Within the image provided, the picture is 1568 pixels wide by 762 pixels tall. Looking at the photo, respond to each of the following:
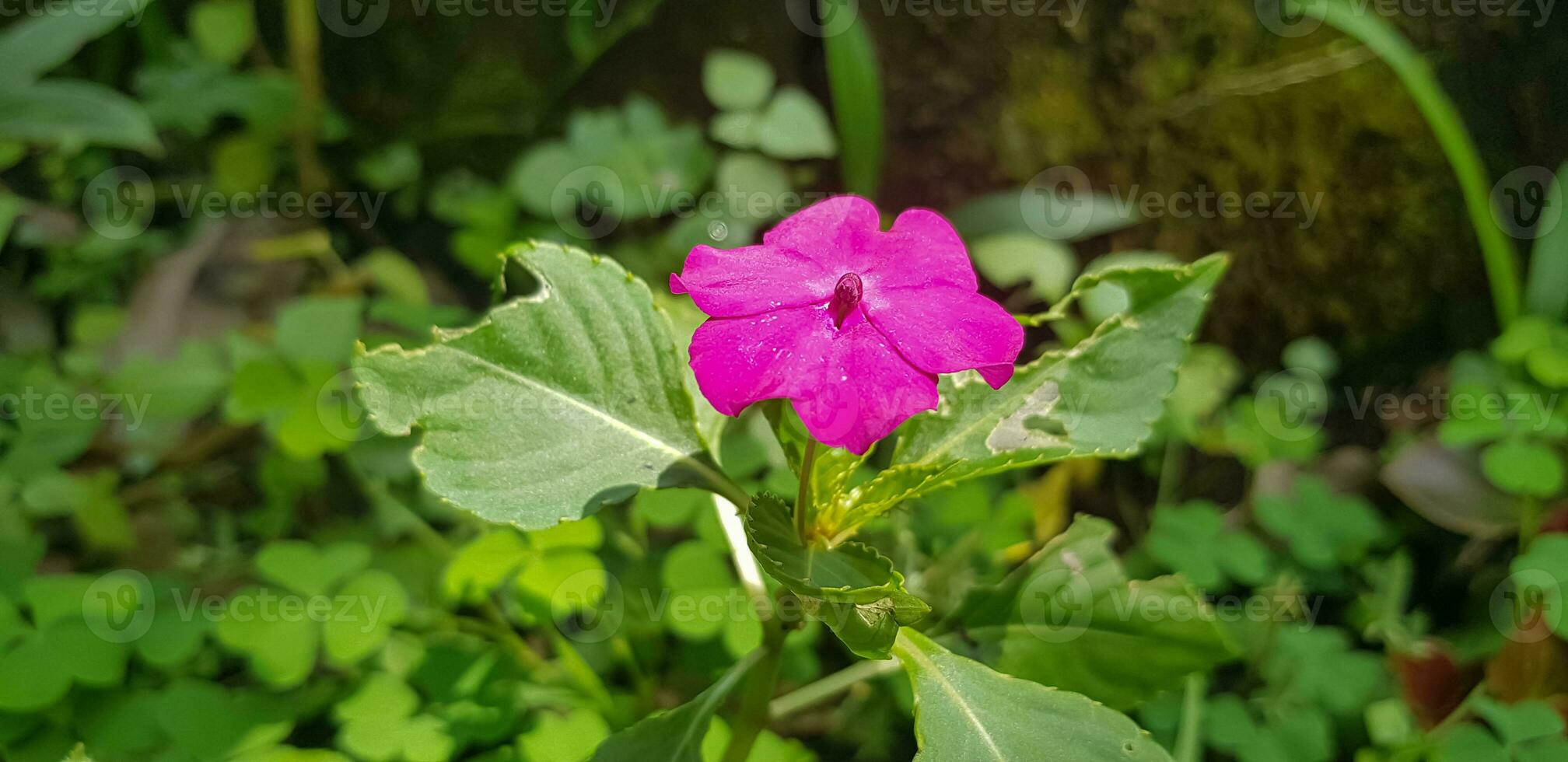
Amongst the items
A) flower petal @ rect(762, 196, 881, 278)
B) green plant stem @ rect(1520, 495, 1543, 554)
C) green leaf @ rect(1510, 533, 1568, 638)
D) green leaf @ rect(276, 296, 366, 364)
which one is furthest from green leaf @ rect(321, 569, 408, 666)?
green plant stem @ rect(1520, 495, 1543, 554)

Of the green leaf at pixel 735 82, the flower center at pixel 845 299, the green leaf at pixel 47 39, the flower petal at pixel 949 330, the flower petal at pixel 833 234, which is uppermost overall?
the green leaf at pixel 47 39

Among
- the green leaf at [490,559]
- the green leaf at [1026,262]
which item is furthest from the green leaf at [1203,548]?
the green leaf at [490,559]

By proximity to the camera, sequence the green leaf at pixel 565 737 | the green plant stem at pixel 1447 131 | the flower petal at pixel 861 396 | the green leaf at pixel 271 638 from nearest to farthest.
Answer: the flower petal at pixel 861 396 < the green leaf at pixel 565 737 < the green leaf at pixel 271 638 < the green plant stem at pixel 1447 131

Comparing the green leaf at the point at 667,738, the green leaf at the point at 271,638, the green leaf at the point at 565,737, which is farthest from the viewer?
the green leaf at the point at 271,638

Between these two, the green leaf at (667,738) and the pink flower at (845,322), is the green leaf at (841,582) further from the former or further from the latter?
the green leaf at (667,738)

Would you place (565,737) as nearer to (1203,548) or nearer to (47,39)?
(1203,548)

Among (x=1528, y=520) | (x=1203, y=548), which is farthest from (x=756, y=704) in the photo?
(x=1528, y=520)
